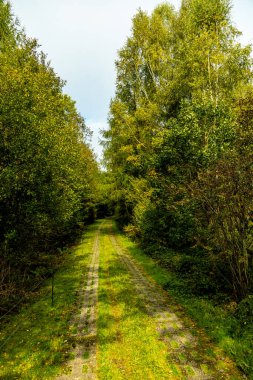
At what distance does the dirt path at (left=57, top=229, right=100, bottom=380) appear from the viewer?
24.1 ft

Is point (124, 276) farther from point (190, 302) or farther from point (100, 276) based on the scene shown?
point (190, 302)

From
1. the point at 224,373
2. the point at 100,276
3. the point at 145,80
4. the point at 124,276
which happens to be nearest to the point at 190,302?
the point at 224,373

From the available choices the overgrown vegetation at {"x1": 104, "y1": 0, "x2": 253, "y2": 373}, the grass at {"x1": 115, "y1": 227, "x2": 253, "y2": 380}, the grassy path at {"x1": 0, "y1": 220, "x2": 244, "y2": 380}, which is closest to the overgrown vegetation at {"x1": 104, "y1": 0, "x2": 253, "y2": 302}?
the overgrown vegetation at {"x1": 104, "y1": 0, "x2": 253, "y2": 373}

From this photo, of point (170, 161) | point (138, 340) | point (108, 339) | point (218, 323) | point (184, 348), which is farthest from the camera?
point (170, 161)

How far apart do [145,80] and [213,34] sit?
36.1 ft

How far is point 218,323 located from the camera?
31.1ft

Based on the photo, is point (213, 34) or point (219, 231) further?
point (213, 34)

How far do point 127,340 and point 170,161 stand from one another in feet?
32.8

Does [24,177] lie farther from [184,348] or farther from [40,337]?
[184,348]

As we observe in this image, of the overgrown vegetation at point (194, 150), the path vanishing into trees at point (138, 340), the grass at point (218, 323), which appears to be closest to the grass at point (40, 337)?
the path vanishing into trees at point (138, 340)

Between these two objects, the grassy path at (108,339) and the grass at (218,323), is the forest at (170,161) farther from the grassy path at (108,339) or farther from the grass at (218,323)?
the grassy path at (108,339)

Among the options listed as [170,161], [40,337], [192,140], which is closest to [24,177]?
[40,337]

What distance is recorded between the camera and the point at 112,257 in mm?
22562

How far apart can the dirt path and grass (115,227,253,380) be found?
3846 mm
